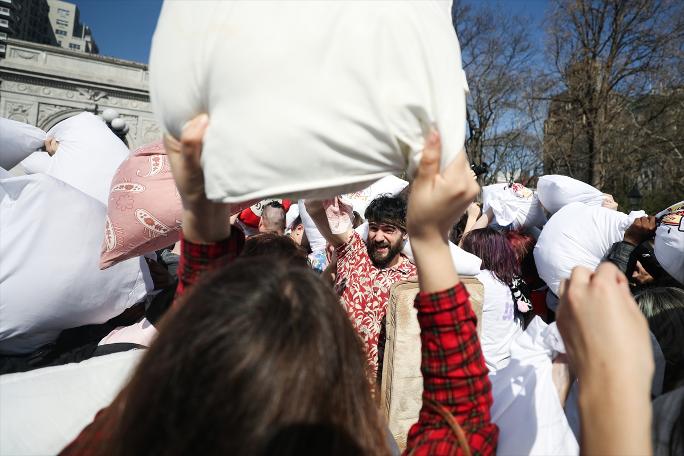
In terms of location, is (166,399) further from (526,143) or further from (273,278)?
(526,143)

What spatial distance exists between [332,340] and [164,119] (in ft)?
1.72

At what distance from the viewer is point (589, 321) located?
668mm

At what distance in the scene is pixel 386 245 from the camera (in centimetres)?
235

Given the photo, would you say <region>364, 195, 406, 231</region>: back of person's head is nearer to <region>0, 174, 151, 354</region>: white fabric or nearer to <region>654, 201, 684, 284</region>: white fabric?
<region>654, 201, 684, 284</region>: white fabric

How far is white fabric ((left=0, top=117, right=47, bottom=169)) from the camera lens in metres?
1.77

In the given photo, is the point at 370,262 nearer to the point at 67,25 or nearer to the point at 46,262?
the point at 46,262

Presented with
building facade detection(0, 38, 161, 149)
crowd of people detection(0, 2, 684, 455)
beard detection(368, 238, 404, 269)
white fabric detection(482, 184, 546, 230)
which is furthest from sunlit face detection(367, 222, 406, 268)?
building facade detection(0, 38, 161, 149)

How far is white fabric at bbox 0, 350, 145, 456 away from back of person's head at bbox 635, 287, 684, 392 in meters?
1.69

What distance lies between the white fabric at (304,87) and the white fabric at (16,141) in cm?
154

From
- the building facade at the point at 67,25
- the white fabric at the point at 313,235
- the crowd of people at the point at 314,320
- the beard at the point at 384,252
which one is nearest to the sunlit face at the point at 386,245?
the beard at the point at 384,252

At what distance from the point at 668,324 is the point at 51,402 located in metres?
2.07

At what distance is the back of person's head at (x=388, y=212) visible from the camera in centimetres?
238

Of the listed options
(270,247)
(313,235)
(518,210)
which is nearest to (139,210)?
(270,247)

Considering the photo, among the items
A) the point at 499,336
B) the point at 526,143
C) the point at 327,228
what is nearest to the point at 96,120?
the point at 327,228
